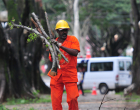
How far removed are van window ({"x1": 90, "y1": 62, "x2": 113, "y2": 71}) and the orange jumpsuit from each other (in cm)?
1255

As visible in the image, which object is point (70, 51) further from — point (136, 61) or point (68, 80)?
point (136, 61)

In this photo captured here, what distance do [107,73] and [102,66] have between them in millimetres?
623

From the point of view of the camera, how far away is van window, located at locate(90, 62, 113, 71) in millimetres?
17859

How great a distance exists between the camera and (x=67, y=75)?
5289 millimetres

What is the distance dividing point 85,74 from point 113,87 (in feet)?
6.32

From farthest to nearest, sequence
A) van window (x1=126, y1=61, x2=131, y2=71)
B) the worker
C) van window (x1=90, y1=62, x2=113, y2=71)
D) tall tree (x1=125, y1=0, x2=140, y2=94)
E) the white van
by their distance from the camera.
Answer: van window (x1=90, y1=62, x2=113, y2=71), van window (x1=126, y1=61, x2=131, y2=71), the white van, tall tree (x1=125, y1=0, x2=140, y2=94), the worker

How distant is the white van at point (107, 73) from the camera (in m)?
17.3

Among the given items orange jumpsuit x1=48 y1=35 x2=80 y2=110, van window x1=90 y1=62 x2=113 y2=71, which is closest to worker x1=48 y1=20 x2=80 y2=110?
orange jumpsuit x1=48 y1=35 x2=80 y2=110

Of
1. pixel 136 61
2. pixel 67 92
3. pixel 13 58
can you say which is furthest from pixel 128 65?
pixel 67 92

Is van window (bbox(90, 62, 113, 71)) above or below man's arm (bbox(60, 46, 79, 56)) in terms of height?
below

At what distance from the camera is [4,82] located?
416 inches

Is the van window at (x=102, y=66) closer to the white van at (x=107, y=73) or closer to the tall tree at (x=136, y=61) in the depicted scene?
the white van at (x=107, y=73)

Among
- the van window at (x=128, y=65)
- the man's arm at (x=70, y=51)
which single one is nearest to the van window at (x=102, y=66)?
the van window at (x=128, y=65)

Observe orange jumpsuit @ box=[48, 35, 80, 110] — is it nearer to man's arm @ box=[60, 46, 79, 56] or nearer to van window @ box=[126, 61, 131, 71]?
man's arm @ box=[60, 46, 79, 56]
